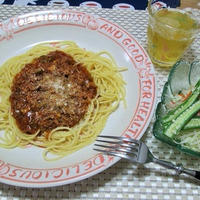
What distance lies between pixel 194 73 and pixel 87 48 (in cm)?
134

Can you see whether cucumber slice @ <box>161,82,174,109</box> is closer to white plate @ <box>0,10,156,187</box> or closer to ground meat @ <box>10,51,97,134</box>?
white plate @ <box>0,10,156,187</box>

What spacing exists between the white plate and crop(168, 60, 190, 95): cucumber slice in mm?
204

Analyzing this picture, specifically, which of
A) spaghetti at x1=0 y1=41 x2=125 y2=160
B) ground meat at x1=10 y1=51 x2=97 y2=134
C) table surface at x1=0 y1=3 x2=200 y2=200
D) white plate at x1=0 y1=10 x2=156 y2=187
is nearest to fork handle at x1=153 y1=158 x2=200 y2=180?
table surface at x1=0 y1=3 x2=200 y2=200

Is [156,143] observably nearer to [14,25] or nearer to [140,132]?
[140,132]

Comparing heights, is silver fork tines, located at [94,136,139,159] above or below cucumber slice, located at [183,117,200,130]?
below

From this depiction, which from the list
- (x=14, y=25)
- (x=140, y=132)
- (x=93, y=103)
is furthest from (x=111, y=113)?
(x=14, y=25)

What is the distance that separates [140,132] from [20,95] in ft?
4.39

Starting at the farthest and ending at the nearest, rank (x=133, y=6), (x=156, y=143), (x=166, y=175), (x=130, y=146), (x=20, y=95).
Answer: (x=133, y=6) → (x=20, y=95) → (x=156, y=143) → (x=166, y=175) → (x=130, y=146)

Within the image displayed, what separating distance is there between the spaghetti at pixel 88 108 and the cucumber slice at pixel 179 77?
1.74 ft

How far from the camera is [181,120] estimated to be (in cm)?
231

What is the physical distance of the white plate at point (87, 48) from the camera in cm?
212

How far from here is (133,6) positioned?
4.11 m

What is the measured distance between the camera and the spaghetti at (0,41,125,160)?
256 cm

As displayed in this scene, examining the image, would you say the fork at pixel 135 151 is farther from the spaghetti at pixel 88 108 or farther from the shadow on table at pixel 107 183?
the spaghetti at pixel 88 108
